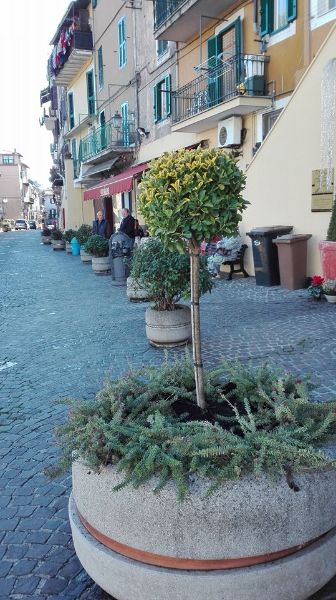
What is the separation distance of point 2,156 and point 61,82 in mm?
58665

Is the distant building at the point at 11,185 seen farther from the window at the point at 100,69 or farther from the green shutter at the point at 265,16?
the green shutter at the point at 265,16

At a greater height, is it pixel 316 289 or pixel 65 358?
pixel 316 289

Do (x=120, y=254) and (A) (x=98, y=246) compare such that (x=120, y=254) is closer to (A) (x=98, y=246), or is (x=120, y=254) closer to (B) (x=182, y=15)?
(A) (x=98, y=246)

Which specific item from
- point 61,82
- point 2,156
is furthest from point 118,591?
point 2,156

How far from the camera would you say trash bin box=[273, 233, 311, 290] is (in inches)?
368

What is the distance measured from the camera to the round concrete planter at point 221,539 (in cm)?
191

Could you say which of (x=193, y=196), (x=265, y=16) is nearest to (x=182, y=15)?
(x=265, y=16)

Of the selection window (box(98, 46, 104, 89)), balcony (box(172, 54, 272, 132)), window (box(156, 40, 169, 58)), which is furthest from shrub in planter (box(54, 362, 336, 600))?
window (box(98, 46, 104, 89))

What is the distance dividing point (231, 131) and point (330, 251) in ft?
18.3

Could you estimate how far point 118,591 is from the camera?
2.10 metres

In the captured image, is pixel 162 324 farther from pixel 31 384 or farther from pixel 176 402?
pixel 176 402

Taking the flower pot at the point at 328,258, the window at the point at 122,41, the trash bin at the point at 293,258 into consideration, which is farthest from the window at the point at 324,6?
the window at the point at 122,41

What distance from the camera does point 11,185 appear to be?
84.3 meters

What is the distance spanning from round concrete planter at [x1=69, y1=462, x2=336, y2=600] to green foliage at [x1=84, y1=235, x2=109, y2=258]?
12.8 meters
